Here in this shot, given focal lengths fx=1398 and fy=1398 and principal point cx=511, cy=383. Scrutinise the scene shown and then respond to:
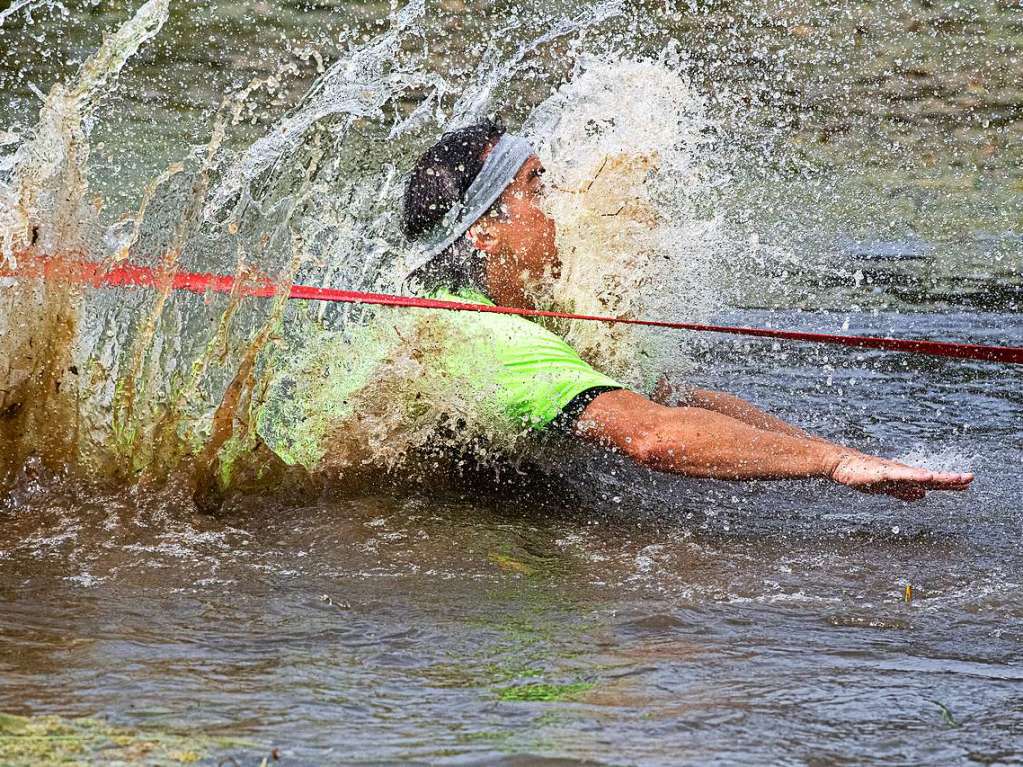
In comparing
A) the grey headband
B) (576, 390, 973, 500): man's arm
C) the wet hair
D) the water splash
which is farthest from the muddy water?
the grey headband

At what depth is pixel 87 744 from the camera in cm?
Result: 233

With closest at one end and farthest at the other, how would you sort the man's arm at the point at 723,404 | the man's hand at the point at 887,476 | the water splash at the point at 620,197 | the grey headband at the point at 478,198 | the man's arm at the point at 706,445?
the man's hand at the point at 887,476
the man's arm at the point at 706,445
the grey headband at the point at 478,198
the man's arm at the point at 723,404
the water splash at the point at 620,197

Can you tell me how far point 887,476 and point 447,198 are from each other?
1.61m

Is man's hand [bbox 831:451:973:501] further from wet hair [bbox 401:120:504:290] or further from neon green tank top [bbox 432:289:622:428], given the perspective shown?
wet hair [bbox 401:120:504:290]

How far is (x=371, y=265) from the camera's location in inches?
180

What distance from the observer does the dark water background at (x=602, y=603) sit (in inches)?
100

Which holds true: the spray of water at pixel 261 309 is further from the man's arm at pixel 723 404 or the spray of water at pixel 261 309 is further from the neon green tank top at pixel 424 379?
the man's arm at pixel 723 404

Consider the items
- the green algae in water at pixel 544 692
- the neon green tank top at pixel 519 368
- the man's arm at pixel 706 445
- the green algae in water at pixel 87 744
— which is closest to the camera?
the green algae in water at pixel 87 744

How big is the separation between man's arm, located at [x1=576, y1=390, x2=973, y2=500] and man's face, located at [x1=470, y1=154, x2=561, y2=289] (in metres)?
0.62

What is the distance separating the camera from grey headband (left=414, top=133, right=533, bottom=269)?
440 cm

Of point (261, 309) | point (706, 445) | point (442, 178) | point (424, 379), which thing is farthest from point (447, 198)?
point (706, 445)

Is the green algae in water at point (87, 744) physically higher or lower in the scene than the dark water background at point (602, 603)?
lower

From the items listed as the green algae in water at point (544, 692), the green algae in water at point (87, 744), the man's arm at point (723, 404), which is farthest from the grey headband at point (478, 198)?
the green algae in water at point (87, 744)

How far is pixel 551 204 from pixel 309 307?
883 mm
